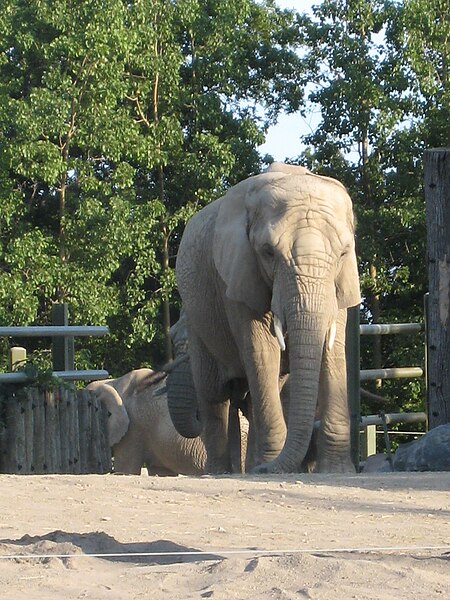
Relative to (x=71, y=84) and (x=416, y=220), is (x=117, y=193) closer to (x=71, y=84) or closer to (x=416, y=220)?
(x=71, y=84)

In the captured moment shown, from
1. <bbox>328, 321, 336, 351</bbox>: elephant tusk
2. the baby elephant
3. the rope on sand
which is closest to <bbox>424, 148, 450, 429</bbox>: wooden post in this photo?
<bbox>328, 321, 336, 351</bbox>: elephant tusk

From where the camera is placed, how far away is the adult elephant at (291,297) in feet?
27.3

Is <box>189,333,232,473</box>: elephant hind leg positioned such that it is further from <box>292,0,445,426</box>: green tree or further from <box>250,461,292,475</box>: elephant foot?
<box>292,0,445,426</box>: green tree

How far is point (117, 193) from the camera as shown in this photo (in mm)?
25281

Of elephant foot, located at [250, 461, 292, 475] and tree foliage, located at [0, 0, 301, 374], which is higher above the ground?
tree foliage, located at [0, 0, 301, 374]

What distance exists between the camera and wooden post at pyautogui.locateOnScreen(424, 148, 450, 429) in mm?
9656

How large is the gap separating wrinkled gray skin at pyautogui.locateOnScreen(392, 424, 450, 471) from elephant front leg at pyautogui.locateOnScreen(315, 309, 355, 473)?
15.4 inches

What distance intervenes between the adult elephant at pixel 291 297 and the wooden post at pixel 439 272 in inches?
32.3

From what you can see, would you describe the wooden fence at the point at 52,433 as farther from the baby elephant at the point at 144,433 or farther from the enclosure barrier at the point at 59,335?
the baby elephant at the point at 144,433

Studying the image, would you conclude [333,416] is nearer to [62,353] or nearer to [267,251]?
[267,251]

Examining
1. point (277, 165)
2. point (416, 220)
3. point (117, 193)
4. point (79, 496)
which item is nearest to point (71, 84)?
point (117, 193)

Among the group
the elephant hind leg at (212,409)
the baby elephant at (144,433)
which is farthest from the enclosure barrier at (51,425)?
the baby elephant at (144,433)

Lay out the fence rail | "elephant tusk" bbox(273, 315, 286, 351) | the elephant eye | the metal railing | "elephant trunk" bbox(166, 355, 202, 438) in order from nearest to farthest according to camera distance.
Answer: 1. "elephant tusk" bbox(273, 315, 286, 351)
2. the elephant eye
3. the metal railing
4. the fence rail
5. "elephant trunk" bbox(166, 355, 202, 438)

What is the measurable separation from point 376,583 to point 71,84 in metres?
21.6
